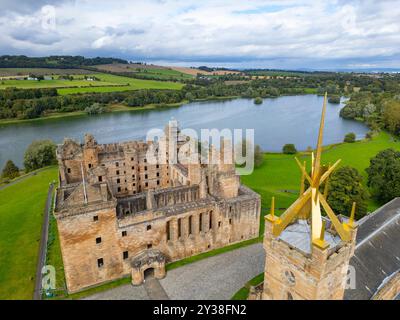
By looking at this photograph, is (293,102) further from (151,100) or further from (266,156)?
(266,156)

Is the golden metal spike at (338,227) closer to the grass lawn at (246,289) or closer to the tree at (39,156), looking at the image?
the grass lawn at (246,289)

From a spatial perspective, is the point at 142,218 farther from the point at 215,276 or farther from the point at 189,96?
the point at 189,96

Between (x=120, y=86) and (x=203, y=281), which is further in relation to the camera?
(x=120, y=86)

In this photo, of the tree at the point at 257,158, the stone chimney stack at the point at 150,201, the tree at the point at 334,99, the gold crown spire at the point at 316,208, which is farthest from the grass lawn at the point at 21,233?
the tree at the point at 334,99

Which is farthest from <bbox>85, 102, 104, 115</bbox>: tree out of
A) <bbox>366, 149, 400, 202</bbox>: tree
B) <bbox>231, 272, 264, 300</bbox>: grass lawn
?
<bbox>231, 272, 264, 300</bbox>: grass lawn

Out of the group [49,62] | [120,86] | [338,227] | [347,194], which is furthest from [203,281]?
[49,62]
